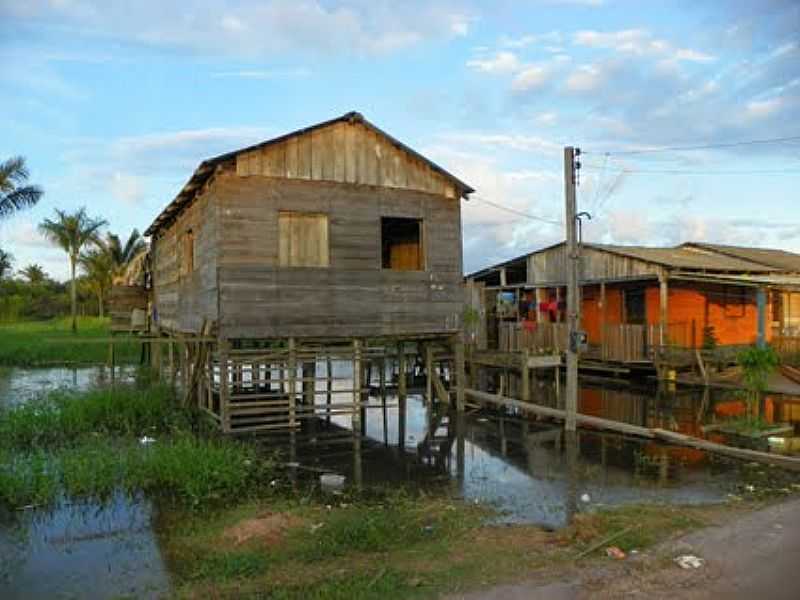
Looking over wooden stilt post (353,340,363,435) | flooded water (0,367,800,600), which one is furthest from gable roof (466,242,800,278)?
wooden stilt post (353,340,363,435)

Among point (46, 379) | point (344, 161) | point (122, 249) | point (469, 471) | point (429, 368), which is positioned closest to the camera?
point (469, 471)

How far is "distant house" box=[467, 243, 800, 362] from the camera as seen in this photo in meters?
21.4

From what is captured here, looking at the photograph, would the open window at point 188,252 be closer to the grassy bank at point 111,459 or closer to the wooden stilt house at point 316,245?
the wooden stilt house at point 316,245

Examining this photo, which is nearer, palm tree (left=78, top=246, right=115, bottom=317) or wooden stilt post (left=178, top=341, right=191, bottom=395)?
wooden stilt post (left=178, top=341, right=191, bottom=395)

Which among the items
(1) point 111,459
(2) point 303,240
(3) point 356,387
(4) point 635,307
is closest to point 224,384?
(3) point 356,387

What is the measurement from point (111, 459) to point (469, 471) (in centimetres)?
585

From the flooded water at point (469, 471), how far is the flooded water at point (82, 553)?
0.01 m

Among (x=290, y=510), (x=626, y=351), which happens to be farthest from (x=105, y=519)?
(x=626, y=351)

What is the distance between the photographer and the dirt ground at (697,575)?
6066 mm

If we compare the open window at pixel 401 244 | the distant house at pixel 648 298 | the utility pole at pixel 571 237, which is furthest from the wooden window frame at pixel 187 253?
the distant house at pixel 648 298

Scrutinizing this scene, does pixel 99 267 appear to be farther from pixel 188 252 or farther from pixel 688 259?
pixel 688 259

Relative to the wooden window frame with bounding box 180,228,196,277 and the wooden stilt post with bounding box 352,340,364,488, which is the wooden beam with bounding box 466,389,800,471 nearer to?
the wooden stilt post with bounding box 352,340,364,488

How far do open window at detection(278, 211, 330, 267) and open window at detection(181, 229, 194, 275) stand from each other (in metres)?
3.70

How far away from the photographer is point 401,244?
20078 mm
